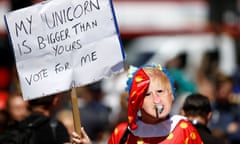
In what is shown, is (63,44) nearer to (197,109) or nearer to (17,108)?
(197,109)

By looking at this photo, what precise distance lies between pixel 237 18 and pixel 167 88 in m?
15.5

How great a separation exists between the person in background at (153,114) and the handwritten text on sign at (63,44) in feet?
1.03

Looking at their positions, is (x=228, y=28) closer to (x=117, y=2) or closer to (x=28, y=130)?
(x=117, y=2)

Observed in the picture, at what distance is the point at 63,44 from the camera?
24.1 feet

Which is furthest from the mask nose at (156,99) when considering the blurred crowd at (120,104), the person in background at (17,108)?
the person in background at (17,108)

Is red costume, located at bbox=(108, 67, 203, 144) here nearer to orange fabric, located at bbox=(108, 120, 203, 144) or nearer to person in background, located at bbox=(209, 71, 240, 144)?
orange fabric, located at bbox=(108, 120, 203, 144)

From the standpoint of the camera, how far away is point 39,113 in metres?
8.37

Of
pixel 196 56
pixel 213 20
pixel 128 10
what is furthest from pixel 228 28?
pixel 128 10

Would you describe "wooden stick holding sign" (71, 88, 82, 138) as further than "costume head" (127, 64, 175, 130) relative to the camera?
Yes

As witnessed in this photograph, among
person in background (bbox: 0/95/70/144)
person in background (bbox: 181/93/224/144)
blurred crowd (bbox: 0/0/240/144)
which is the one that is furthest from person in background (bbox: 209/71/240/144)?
person in background (bbox: 0/95/70/144)

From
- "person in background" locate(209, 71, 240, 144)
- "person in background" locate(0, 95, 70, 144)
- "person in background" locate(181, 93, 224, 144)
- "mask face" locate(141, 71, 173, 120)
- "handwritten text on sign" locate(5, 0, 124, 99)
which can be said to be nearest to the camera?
"mask face" locate(141, 71, 173, 120)

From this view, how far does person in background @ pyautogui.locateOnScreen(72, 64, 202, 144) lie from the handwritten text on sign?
12.4 inches

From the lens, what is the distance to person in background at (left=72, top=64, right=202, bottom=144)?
6949 millimetres

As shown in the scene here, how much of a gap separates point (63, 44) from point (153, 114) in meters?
0.87
